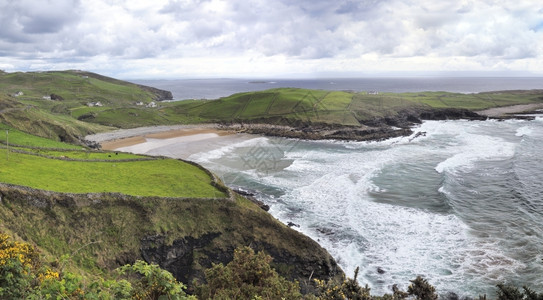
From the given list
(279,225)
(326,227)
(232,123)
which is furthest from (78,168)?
(232,123)

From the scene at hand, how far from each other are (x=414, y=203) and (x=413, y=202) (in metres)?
0.29

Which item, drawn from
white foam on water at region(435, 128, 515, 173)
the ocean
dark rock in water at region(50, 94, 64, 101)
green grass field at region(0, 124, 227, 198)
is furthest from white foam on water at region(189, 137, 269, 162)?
dark rock in water at region(50, 94, 64, 101)

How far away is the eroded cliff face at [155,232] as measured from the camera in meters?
21.5

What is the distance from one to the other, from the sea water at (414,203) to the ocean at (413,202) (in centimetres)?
11

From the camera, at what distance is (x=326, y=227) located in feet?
107

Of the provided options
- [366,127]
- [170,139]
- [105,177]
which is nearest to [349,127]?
[366,127]

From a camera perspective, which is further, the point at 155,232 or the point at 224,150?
the point at 224,150

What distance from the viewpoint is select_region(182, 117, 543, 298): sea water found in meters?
26.1

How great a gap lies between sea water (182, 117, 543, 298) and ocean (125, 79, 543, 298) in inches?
4.2

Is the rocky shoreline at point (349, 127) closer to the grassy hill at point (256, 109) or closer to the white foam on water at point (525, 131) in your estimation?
the grassy hill at point (256, 109)

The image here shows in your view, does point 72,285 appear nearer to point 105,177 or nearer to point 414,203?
point 105,177

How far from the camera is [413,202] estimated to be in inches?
1497

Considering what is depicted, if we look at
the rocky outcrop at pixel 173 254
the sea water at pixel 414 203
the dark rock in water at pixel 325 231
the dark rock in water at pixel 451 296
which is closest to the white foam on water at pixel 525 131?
the sea water at pixel 414 203

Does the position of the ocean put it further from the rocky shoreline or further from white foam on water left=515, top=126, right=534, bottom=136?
the rocky shoreline
